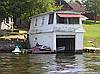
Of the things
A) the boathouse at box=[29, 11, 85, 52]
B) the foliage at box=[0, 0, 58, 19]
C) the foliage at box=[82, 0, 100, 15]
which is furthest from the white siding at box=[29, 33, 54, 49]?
the foliage at box=[82, 0, 100, 15]

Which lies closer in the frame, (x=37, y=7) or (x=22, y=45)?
(x=22, y=45)

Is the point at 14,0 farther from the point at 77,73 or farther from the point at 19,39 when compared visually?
the point at 77,73

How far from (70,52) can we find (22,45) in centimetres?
839

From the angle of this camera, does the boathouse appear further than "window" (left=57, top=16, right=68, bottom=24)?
No

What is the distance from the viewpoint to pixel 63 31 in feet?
199

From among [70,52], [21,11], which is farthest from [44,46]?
[21,11]

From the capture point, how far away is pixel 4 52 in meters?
60.8

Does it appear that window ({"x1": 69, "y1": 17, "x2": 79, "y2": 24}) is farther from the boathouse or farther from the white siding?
the white siding

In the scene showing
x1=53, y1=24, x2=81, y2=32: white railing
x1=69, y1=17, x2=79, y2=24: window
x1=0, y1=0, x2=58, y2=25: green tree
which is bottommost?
x1=53, y1=24, x2=81, y2=32: white railing

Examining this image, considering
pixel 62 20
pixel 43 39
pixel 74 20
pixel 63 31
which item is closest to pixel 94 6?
pixel 43 39

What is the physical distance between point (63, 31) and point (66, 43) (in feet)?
13.0

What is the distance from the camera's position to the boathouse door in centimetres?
6174

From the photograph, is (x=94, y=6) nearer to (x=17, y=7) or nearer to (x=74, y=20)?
(x=17, y=7)

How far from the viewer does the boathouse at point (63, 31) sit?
60594mm
